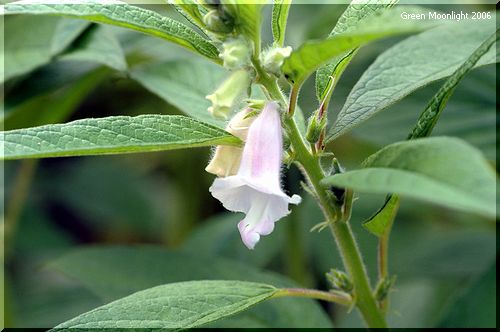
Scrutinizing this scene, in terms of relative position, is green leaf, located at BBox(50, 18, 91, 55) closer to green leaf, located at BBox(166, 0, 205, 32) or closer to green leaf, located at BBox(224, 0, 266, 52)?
green leaf, located at BBox(166, 0, 205, 32)

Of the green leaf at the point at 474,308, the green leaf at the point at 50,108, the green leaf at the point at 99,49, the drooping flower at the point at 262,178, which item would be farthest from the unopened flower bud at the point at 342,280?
the green leaf at the point at 50,108

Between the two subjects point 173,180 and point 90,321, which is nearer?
point 90,321

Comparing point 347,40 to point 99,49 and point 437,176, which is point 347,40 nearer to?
point 437,176

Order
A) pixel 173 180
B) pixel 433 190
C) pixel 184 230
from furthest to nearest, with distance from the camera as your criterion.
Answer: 1. pixel 173 180
2. pixel 184 230
3. pixel 433 190

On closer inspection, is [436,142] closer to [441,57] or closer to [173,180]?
[441,57]

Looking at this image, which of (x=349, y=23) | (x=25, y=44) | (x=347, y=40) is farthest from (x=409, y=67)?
(x=25, y=44)

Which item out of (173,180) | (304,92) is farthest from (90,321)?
(173,180)

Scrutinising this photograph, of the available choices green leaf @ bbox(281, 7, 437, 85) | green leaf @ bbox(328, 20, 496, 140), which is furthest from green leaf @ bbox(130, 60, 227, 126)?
green leaf @ bbox(281, 7, 437, 85)
